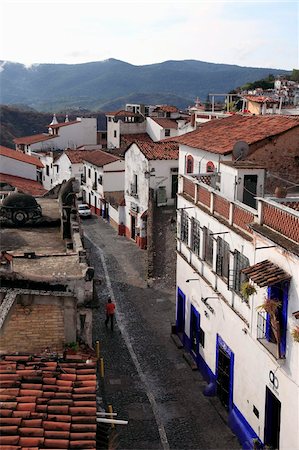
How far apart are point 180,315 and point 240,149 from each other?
27.5 ft

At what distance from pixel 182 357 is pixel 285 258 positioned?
11.3m

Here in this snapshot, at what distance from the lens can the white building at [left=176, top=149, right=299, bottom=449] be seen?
49.6ft

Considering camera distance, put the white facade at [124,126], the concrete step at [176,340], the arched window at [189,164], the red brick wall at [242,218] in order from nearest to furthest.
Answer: the red brick wall at [242,218] < the concrete step at [176,340] < the arched window at [189,164] < the white facade at [124,126]

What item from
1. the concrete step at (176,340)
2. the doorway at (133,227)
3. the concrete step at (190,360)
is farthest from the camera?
the doorway at (133,227)

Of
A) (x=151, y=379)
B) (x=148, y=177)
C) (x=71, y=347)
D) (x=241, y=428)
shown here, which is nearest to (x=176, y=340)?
(x=151, y=379)

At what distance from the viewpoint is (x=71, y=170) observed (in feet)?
208

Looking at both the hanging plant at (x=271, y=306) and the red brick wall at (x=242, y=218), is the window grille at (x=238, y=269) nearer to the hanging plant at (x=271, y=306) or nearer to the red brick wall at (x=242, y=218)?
the red brick wall at (x=242, y=218)

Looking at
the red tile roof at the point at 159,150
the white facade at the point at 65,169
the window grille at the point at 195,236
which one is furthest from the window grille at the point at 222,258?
the white facade at the point at 65,169

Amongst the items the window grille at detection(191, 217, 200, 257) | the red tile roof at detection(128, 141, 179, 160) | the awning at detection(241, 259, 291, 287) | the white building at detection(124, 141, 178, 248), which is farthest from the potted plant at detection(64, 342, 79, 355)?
the red tile roof at detection(128, 141, 179, 160)

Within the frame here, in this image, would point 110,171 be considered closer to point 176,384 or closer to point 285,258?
point 176,384

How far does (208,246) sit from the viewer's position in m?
22.3

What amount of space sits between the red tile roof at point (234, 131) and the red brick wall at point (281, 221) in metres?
8.66

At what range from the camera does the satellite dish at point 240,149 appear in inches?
922

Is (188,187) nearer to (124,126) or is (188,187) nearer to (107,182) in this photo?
(107,182)
